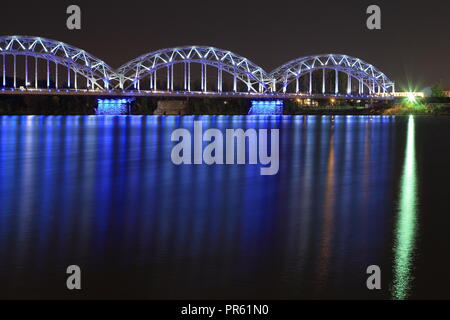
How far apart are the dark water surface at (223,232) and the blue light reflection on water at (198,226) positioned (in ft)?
0.07

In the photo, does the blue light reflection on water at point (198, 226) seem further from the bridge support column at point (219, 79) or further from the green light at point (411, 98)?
the green light at point (411, 98)

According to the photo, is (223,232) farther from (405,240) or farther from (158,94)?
(158,94)

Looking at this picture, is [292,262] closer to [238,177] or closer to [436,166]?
[238,177]

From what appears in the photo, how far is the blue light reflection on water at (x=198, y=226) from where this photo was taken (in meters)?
7.19

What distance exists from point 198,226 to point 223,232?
0.58 meters

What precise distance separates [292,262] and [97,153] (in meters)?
16.9

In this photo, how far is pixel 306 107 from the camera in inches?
5162

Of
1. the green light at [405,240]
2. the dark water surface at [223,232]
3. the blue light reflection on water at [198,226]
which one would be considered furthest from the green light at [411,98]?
the green light at [405,240]

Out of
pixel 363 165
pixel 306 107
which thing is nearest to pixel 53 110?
pixel 306 107

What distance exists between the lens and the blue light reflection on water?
7.19 meters

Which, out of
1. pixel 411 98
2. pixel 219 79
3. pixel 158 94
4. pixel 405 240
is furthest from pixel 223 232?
pixel 411 98

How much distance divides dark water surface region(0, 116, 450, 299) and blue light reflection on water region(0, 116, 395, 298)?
0.02 m

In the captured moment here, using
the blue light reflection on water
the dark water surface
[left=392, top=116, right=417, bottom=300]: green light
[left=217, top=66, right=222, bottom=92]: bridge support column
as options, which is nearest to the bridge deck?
[left=217, top=66, right=222, bottom=92]: bridge support column

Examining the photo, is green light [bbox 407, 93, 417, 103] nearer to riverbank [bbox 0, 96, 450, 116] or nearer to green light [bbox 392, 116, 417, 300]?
riverbank [bbox 0, 96, 450, 116]
